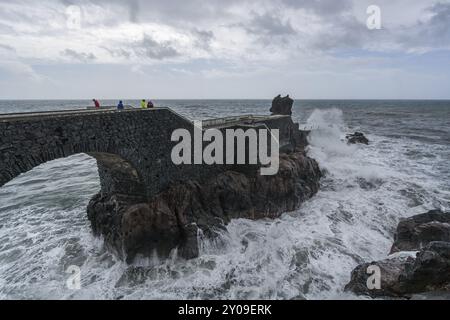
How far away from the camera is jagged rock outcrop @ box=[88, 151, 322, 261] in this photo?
16328 millimetres

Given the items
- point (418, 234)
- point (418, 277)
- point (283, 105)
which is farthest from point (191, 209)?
point (283, 105)

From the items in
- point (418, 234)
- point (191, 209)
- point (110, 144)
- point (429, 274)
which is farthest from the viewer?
point (191, 209)

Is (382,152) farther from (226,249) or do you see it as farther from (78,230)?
(78,230)

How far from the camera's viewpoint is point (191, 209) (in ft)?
61.8

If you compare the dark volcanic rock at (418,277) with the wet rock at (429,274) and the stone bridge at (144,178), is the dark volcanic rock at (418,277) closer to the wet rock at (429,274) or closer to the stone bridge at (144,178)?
the wet rock at (429,274)

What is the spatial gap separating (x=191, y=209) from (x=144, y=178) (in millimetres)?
3691

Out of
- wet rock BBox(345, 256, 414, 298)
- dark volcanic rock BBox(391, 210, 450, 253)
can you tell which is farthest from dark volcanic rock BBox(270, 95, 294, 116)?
wet rock BBox(345, 256, 414, 298)

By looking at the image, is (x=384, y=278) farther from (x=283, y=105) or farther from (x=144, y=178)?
(x=283, y=105)

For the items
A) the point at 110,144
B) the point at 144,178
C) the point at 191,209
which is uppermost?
the point at 110,144

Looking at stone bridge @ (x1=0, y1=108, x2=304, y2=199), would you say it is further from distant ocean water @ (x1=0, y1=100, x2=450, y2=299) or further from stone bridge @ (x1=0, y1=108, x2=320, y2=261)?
distant ocean water @ (x1=0, y1=100, x2=450, y2=299)

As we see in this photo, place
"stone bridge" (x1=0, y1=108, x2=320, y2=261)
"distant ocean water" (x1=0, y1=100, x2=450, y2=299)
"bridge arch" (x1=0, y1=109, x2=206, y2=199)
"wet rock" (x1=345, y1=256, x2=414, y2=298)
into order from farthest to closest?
"distant ocean water" (x1=0, y1=100, x2=450, y2=299)
"stone bridge" (x1=0, y1=108, x2=320, y2=261)
"wet rock" (x1=345, y1=256, x2=414, y2=298)
"bridge arch" (x1=0, y1=109, x2=206, y2=199)

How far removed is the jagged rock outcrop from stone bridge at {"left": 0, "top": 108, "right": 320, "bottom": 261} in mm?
54

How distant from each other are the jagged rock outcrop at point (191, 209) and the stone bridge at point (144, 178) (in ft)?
0.18

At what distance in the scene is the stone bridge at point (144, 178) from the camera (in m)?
12.1
